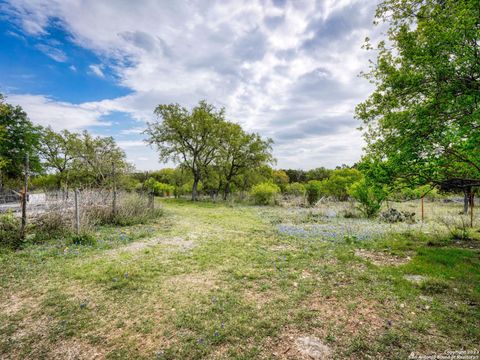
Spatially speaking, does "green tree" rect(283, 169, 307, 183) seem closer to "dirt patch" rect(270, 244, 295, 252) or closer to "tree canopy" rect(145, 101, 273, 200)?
"tree canopy" rect(145, 101, 273, 200)

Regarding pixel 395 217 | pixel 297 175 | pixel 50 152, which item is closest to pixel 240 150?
pixel 395 217

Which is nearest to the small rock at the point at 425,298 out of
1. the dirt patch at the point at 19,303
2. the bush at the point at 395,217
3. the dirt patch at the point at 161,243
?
the dirt patch at the point at 161,243

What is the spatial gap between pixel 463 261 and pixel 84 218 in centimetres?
1358

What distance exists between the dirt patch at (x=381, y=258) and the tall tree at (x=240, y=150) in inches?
950

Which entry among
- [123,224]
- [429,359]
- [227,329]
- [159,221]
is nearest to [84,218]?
[123,224]

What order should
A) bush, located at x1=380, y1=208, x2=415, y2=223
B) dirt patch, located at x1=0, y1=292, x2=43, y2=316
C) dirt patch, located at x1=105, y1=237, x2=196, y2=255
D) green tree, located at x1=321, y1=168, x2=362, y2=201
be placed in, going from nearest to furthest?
dirt patch, located at x1=0, y1=292, x2=43, y2=316 → dirt patch, located at x1=105, y1=237, x2=196, y2=255 → bush, located at x1=380, y1=208, x2=415, y2=223 → green tree, located at x1=321, y1=168, x2=362, y2=201

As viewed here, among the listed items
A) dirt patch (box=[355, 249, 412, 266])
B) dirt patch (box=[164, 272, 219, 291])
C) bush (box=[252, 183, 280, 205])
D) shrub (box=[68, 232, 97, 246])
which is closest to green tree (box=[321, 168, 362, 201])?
bush (box=[252, 183, 280, 205])

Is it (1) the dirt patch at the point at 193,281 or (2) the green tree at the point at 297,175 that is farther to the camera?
(2) the green tree at the point at 297,175

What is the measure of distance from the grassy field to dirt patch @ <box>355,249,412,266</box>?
0.05 m

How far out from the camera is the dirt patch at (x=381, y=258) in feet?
20.5

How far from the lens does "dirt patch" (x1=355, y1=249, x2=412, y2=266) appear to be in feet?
20.5

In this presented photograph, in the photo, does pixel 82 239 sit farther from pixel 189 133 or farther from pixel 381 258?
pixel 189 133

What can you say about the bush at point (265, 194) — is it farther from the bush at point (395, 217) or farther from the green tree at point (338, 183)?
the bush at point (395, 217)

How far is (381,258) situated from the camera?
21.9 feet
